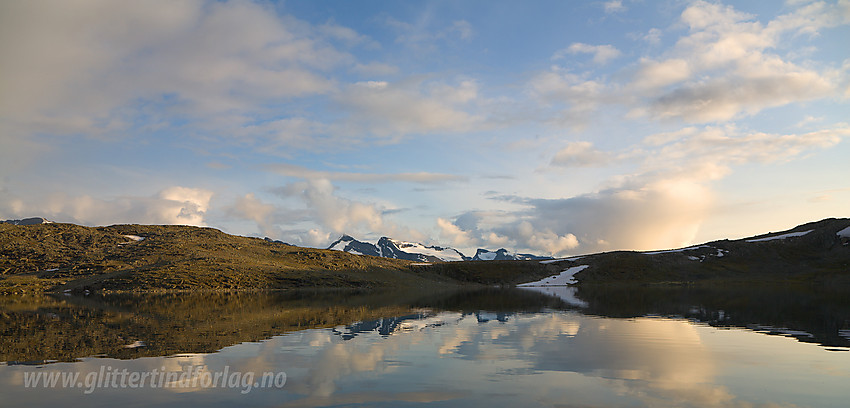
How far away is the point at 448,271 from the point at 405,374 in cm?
16558

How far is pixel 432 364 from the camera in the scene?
70.9 feet

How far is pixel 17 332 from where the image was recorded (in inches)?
1340

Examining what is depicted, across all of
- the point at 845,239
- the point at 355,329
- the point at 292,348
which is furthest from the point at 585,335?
the point at 845,239

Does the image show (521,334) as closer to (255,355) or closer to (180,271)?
(255,355)

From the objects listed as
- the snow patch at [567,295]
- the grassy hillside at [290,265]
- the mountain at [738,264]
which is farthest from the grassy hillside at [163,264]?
the mountain at [738,264]

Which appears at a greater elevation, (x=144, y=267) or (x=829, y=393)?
(x=144, y=267)

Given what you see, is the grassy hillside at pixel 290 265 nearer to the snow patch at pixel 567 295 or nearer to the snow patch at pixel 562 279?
the snow patch at pixel 562 279

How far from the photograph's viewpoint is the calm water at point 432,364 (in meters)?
15.9

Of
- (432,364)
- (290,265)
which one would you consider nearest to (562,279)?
(290,265)

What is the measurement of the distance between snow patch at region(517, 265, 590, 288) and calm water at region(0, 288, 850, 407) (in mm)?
132675

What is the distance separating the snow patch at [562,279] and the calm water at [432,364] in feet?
435

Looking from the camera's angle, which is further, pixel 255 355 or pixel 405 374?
pixel 255 355

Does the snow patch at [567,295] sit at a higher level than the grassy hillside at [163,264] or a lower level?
lower

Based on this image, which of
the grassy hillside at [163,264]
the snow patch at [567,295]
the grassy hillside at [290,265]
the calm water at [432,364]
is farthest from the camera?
the grassy hillside at [290,265]
